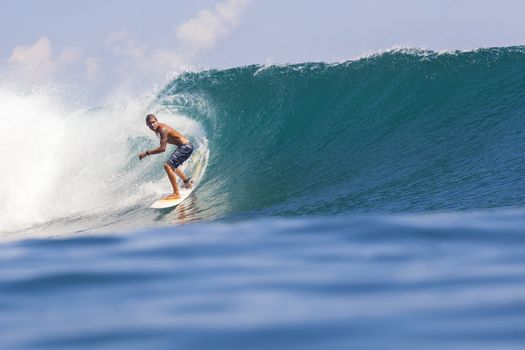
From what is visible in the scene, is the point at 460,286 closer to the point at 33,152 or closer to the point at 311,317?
the point at 311,317

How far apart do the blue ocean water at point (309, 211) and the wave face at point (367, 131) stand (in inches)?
1.6

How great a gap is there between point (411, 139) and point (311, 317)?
8.81 metres

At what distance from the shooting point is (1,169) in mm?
13250

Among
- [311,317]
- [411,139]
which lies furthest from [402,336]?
[411,139]

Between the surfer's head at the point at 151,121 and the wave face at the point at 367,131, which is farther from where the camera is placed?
the surfer's head at the point at 151,121

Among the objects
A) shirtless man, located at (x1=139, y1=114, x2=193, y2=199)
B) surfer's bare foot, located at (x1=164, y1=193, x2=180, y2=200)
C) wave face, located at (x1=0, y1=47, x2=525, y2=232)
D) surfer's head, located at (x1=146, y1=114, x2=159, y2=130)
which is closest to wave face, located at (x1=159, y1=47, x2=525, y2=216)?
wave face, located at (x1=0, y1=47, x2=525, y2=232)

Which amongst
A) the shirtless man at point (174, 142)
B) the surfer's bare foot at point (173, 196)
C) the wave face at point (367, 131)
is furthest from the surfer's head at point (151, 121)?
the wave face at point (367, 131)

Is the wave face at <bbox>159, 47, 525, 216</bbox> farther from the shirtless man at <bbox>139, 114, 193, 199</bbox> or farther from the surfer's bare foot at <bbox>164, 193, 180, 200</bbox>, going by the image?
the shirtless man at <bbox>139, 114, 193, 199</bbox>

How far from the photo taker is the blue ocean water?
12.4 ft

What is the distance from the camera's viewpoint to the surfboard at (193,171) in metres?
11.1

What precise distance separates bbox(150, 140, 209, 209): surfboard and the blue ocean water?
12 centimetres

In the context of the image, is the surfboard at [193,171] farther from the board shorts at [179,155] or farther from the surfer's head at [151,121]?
the surfer's head at [151,121]

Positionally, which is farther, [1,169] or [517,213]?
[1,169]

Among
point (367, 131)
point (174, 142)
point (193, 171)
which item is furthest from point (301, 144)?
point (174, 142)
